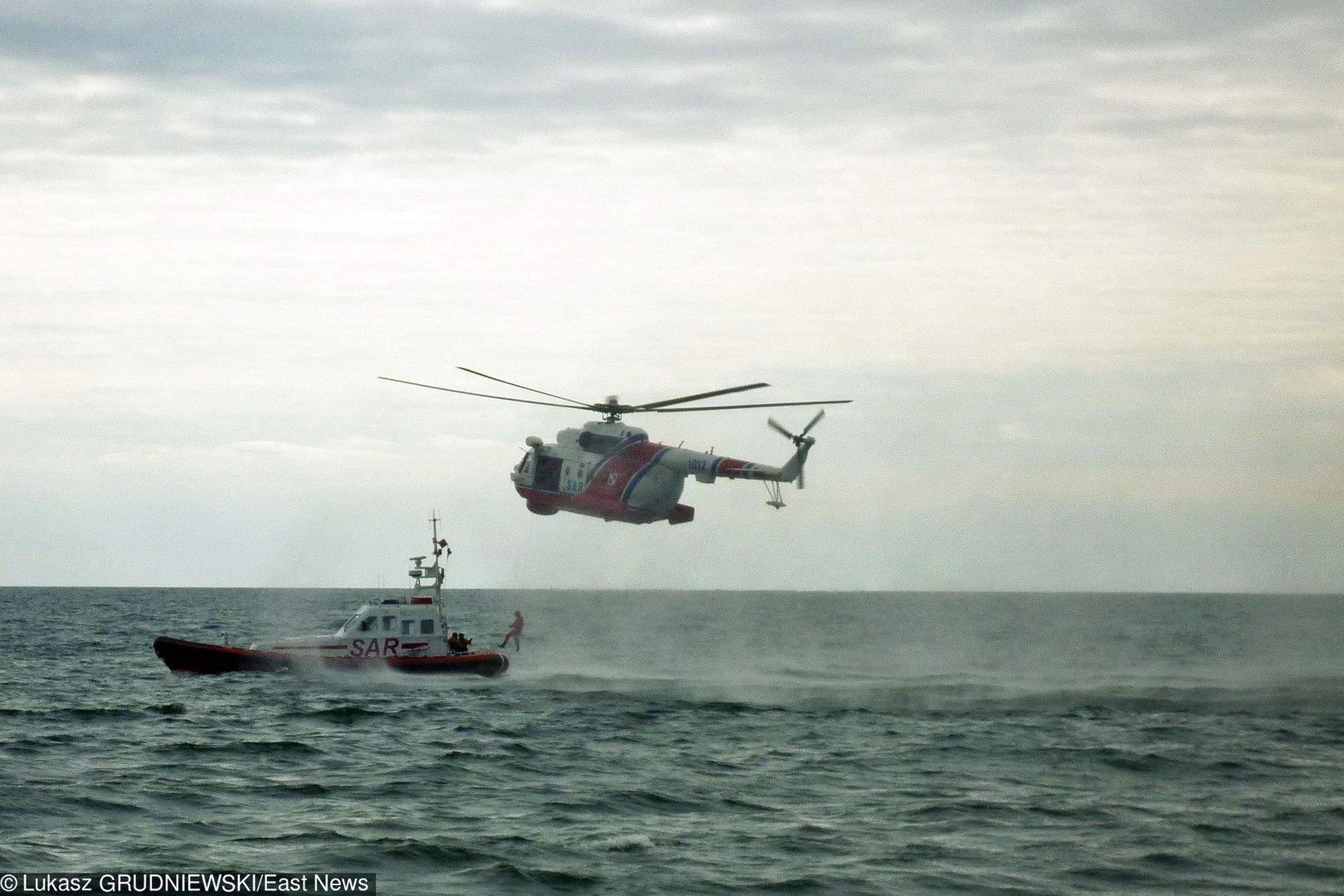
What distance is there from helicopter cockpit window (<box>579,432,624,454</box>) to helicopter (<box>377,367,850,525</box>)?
0.9 inches

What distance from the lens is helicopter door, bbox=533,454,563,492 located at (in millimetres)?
36656

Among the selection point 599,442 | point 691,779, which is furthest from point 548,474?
point 691,779

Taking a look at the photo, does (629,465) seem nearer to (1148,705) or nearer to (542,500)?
(542,500)

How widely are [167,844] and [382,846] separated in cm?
357

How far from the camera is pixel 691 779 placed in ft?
92.5

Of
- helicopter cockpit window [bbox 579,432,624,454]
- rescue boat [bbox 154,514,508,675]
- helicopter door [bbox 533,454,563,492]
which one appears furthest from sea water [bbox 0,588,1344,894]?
helicopter cockpit window [bbox 579,432,624,454]

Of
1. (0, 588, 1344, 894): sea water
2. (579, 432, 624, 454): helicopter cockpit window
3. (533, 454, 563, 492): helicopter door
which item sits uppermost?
(579, 432, 624, 454): helicopter cockpit window

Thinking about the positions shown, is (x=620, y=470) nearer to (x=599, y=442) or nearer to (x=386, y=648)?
(x=599, y=442)

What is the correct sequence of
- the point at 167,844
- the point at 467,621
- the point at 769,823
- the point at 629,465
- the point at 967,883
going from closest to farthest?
the point at 967,883, the point at 167,844, the point at 769,823, the point at 629,465, the point at 467,621

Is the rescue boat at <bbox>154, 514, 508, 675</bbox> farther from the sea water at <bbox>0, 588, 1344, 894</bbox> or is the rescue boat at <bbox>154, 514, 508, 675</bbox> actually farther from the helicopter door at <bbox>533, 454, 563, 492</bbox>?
the helicopter door at <bbox>533, 454, 563, 492</bbox>

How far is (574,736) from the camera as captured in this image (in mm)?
34281

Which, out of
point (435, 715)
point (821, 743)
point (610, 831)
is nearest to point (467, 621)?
point (435, 715)

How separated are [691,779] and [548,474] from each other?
11351 millimetres

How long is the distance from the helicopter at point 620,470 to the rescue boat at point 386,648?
918 centimetres
